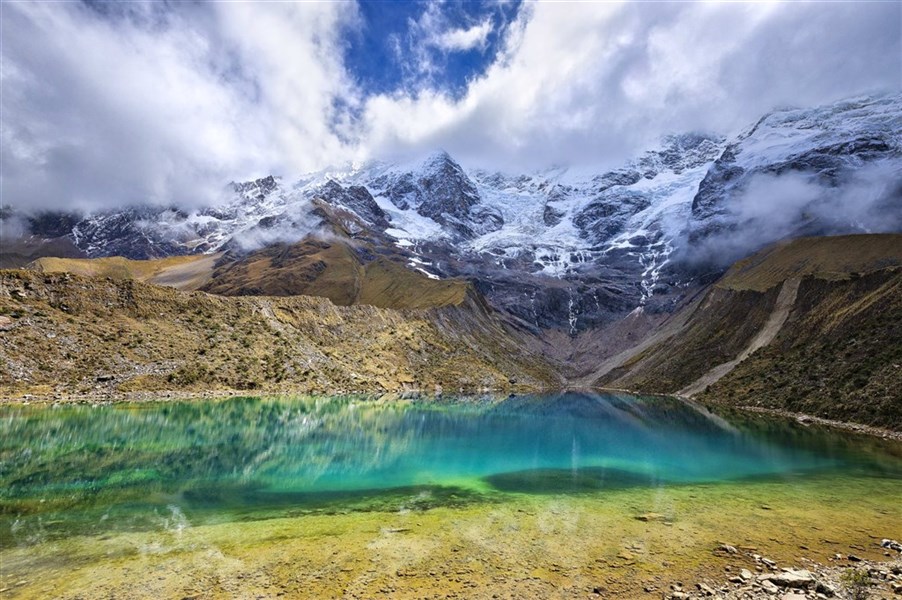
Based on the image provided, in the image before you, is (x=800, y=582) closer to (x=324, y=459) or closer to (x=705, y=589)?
(x=705, y=589)

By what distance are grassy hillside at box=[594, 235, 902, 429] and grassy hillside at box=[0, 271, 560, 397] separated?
46998mm

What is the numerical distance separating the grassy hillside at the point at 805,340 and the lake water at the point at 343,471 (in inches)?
480

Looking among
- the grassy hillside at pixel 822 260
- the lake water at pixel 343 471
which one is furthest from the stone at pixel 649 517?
the grassy hillside at pixel 822 260

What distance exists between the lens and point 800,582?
575 inches

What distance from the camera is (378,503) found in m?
25.3

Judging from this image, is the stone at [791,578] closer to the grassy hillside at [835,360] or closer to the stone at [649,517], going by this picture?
the stone at [649,517]

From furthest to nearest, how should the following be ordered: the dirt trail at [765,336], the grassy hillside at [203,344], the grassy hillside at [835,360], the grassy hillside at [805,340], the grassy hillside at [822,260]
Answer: the grassy hillside at [822,260] < the dirt trail at [765,336] < the grassy hillside at [203,344] < the grassy hillside at [805,340] < the grassy hillside at [835,360]

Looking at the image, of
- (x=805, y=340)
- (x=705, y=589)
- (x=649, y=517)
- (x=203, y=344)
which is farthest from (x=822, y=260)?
(x=203, y=344)

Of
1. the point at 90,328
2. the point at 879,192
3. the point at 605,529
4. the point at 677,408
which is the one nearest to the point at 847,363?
the point at 677,408

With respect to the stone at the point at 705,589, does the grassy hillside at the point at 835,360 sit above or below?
above

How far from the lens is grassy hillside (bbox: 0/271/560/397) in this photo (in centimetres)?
6444

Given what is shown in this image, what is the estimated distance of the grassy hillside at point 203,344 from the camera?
64.4 metres

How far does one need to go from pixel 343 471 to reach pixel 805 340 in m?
88.1

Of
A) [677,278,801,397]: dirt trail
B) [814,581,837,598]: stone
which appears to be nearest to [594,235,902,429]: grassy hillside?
[677,278,801,397]: dirt trail
